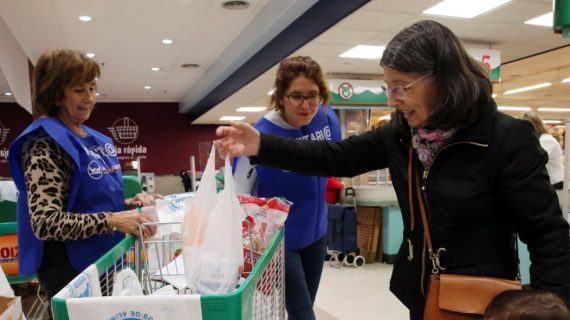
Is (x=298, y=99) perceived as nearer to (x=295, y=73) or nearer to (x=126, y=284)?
(x=295, y=73)

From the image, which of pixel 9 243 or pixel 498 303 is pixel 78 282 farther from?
pixel 9 243

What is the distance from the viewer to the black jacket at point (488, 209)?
114 cm

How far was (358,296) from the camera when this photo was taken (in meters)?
4.59

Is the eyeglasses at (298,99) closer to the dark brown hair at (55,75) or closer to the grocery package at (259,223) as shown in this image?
the grocery package at (259,223)

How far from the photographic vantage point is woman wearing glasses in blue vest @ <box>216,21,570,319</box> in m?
1.15

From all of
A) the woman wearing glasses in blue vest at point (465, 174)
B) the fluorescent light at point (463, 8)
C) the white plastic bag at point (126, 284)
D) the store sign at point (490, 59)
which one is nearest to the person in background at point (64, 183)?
the white plastic bag at point (126, 284)

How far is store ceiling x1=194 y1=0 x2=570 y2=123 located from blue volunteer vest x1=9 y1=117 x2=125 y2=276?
3.76m

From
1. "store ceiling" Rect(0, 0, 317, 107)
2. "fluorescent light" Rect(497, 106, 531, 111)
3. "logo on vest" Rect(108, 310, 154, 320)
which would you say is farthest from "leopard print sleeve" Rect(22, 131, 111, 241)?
"fluorescent light" Rect(497, 106, 531, 111)

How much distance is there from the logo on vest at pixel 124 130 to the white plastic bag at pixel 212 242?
15.6m

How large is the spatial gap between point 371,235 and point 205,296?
543cm

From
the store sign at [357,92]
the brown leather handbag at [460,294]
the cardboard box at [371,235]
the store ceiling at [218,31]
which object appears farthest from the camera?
the store sign at [357,92]

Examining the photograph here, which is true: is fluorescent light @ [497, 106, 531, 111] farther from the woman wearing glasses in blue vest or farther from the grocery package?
the grocery package

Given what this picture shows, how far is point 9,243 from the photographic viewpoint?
2.90m

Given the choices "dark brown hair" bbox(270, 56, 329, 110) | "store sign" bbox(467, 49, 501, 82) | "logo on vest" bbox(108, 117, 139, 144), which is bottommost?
"dark brown hair" bbox(270, 56, 329, 110)
